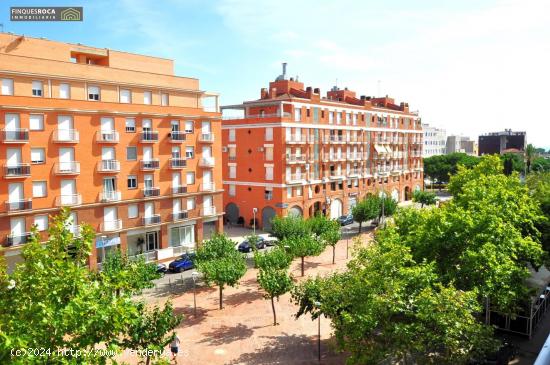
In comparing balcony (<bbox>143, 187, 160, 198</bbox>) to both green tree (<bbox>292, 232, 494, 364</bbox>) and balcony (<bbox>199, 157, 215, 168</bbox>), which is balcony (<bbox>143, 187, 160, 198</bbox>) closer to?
balcony (<bbox>199, 157, 215, 168</bbox>)

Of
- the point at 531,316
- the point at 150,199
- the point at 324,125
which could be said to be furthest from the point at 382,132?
the point at 531,316

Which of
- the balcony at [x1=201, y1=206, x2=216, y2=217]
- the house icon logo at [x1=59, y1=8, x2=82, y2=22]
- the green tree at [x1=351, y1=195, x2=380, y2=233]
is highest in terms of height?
the house icon logo at [x1=59, y1=8, x2=82, y2=22]

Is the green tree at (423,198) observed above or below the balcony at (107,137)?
below

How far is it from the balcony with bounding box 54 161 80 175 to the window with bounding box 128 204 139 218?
558cm

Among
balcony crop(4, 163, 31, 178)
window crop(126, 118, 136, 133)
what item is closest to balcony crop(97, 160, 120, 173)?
window crop(126, 118, 136, 133)

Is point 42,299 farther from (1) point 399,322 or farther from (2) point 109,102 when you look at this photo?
(2) point 109,102

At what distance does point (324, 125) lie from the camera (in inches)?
2296

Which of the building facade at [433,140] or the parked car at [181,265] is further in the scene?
the building facade at [433,140]

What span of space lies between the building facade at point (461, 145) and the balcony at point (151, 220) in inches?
5895

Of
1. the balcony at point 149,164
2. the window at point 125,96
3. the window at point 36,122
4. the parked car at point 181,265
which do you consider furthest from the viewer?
the balcony at point 149,164

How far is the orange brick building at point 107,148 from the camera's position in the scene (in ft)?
105

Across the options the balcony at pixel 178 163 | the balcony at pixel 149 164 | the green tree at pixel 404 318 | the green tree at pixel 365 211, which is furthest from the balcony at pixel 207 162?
the green tree at pixel 404 318

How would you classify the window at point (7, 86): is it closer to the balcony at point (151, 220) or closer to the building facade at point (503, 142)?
the balcony at point (151, 220)

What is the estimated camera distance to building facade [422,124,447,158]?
15657 cm
